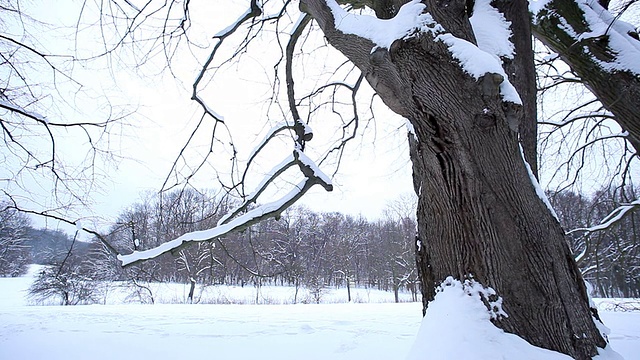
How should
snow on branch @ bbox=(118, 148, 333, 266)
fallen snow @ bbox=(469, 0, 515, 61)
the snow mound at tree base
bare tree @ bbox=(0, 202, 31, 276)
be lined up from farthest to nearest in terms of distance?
bare tree @ bbox=(0, 202, 31, 276) < snow on branch @ bbox=(118, 148, 333, 266) < fallen snow @ bbox=(469, 0, 515, 61) < the snow mound at tree base

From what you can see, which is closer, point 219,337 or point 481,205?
point 481,205

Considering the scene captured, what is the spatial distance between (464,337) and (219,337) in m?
3.64

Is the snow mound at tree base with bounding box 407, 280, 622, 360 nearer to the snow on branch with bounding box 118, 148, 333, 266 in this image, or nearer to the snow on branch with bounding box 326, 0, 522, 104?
the snow on branch with bounding box 326, 0, 522, 104

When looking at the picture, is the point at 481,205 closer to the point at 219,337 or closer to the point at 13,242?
the point at 219,337

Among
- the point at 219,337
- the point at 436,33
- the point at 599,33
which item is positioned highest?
the point at 599,33

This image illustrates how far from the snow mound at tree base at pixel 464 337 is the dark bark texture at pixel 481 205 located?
6cm

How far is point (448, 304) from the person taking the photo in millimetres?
1344

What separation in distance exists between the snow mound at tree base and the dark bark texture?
0.19 feet

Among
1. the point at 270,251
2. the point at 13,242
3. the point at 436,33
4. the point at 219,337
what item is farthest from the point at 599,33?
the point at 13,242

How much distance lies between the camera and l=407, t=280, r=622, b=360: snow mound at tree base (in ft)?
3.78

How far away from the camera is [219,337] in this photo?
4078 mm

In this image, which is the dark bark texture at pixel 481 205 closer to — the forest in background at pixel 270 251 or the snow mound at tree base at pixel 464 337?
the snow mound at tree base at pixel 464 337

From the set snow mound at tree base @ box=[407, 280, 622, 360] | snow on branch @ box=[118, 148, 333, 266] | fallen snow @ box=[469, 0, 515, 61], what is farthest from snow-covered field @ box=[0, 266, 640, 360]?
fallen snow @ box=[469, 0, 515, 61]

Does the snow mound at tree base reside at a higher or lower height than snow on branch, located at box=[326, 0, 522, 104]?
lower
